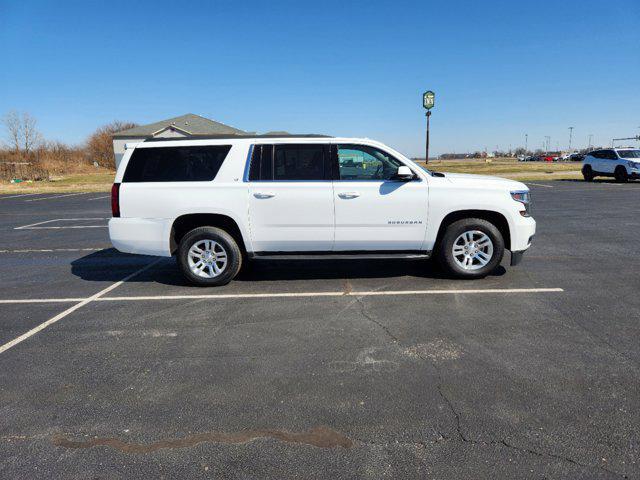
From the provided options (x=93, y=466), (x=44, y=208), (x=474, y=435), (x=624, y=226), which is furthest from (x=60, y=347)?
(x=44, y=208)

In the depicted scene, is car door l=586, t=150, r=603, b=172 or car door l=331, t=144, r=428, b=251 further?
car door l=586, t=150, r=603, b=172

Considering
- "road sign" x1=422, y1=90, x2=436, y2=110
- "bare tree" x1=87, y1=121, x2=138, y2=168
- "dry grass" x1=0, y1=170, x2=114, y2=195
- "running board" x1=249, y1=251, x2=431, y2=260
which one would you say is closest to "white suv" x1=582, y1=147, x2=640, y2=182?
"road sign" x1=422, y1=90, x2=436, y2=110

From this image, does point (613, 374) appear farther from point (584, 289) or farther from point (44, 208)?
point (44, 208)

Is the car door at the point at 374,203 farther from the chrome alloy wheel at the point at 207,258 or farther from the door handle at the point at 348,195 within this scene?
the chrome alloy wheel at the point at 207,258

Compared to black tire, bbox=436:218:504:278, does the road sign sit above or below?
above

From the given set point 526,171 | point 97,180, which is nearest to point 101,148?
point 97,180

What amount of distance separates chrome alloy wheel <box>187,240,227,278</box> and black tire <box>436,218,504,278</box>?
302 centimetres

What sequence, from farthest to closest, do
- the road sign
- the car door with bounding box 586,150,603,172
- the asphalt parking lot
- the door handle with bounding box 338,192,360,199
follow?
1. the road sign
2. the car door with bounding box 586,150,603,172
3. the door handle with bounding box 338,192,360,199
4. the asphalt parking lot

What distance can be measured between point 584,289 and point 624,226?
6050 mm

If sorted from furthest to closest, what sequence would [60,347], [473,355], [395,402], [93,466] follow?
1. [60,347]
2. [473,355]
3. [395,402]
4. [93,466]

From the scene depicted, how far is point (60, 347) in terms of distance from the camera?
4234mm

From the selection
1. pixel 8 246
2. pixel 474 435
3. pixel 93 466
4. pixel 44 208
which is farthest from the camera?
pixel 44 208

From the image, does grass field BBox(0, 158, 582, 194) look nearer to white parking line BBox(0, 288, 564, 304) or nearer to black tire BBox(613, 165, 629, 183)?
black tire BBox(613, 165, 629, 183)

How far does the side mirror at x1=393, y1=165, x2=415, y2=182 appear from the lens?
18.7 feet
